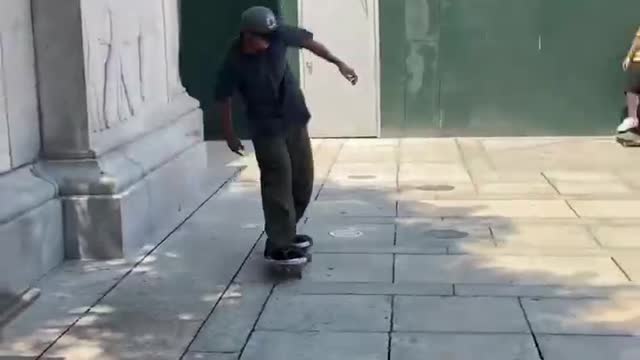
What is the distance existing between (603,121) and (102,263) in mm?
7506

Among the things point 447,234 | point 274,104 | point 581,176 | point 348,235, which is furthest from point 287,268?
point 581,176

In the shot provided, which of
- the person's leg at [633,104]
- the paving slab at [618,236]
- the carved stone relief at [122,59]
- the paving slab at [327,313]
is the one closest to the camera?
the paving slab at [327,313]

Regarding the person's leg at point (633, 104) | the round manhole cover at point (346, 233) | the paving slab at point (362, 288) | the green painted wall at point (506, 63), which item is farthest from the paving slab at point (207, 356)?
the person's leg at point (633, 104)

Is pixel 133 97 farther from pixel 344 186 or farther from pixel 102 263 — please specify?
pixel 344 186

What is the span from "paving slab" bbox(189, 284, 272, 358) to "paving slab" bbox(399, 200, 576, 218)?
245 centimetres

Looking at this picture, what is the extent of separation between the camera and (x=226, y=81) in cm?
641

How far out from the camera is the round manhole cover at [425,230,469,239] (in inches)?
296

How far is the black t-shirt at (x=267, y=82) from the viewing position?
6.34 metres

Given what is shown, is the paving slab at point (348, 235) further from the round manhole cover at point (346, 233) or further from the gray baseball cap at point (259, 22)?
the gray baseball cap at point (259, 22)

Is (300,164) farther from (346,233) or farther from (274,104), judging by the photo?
(346,233)

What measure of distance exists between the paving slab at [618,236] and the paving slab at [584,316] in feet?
4.45

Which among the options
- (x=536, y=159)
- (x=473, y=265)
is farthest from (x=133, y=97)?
(x=536, y=159)

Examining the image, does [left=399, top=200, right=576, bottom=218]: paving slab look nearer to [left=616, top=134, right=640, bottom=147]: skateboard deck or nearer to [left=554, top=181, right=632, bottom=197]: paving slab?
[left=554, top=181, right=632, bottom=197]: paving slab

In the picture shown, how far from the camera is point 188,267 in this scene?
6742 millimetres
